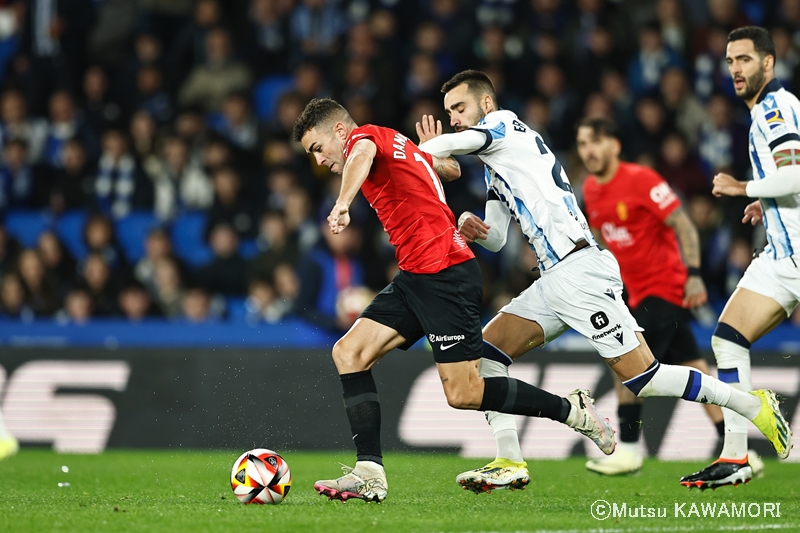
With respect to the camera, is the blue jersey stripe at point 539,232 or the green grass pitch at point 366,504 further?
the blue jersey stripe at point 539,232

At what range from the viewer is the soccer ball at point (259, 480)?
6.12 meters

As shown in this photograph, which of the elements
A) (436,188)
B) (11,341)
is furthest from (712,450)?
(11,341)

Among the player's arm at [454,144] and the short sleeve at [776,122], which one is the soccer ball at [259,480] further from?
the short sleeve at [776,122]

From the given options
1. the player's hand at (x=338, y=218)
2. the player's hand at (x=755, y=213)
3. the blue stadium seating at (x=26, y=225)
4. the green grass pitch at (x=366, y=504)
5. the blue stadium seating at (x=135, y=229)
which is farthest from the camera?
the blue stadium seating at (x=26, y=225)

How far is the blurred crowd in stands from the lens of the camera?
12.1 m

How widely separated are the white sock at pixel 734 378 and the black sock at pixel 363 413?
2245 mm

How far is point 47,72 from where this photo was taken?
15.1 metres

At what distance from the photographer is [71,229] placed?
45.8 ft

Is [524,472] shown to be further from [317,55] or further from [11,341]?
[317,55]

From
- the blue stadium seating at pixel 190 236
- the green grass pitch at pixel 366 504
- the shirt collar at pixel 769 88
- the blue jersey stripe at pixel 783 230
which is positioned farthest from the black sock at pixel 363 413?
the blue stadium seating at pixel 190 236

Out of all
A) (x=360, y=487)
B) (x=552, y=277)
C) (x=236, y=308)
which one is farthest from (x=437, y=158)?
(x=236, y=308)

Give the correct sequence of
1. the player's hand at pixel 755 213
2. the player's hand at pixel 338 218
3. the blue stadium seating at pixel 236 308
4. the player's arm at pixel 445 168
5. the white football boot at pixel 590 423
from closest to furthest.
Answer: the player's hand at pixel 338 218 → the white football boot at pixel 590 423 → the player's arm at pixel 445 168 → the player's hand at pixel 755 213 → the blue stadium seating at pixel 236 308

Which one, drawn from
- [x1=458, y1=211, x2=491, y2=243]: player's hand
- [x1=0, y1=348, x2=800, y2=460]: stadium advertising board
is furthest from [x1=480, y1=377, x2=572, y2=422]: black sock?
[x1=0, y1=348, x2=800, y2=460]: stadium advertising board

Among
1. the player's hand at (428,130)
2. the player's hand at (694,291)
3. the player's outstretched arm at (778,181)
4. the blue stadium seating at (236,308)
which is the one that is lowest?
the player's hand at (694,291)
